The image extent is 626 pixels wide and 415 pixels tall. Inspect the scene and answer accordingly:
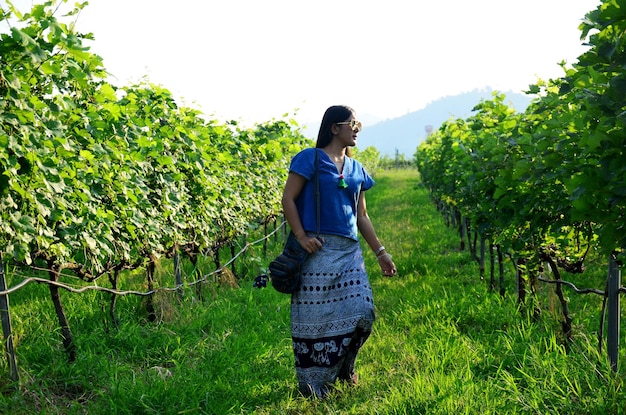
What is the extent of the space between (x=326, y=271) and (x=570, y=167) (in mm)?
1658

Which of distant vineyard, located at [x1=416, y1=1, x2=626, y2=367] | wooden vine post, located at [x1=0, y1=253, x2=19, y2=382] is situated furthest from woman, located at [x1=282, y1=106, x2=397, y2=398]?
wooden vine post, located at [x1=0, y1=253, x2=19, y2=382]

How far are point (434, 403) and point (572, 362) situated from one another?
1.20 metres

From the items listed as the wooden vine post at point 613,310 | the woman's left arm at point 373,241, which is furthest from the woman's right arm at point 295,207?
the wooden vine post at point 613,310

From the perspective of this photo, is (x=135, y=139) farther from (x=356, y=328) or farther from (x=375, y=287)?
(x=375, y=287)

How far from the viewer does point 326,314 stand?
3.43m

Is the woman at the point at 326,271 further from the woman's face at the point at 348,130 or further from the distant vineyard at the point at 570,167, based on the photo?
the distant vineyard at the point at 570,167

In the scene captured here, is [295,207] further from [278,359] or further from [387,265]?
[278,359]

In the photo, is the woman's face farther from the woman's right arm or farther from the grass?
the grass

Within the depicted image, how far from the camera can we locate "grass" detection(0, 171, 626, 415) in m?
3.24

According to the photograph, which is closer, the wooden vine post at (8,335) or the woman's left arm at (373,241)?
the wooden vine post at (8,335)

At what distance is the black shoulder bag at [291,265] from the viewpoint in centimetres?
338

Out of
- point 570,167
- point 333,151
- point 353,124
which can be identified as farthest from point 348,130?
point 570,167

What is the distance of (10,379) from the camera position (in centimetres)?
346

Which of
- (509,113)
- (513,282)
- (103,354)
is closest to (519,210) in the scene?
(509,113)
